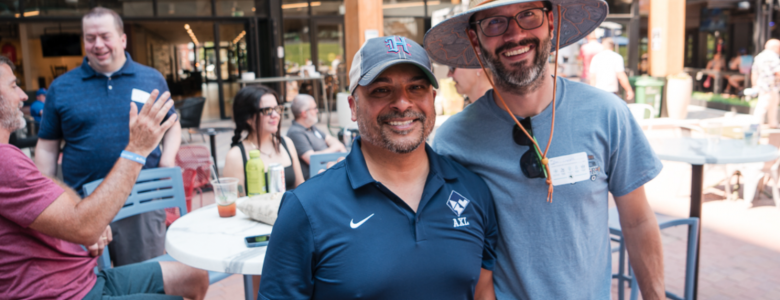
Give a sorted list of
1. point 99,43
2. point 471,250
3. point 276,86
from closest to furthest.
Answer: point 471,250, point 99,43, point 276,86

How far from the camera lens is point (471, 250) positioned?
1417 millimetres

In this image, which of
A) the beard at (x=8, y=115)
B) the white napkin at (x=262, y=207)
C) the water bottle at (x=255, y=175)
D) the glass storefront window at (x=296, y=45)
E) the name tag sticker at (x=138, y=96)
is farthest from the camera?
the glass storefront window at (x=296, y=45)

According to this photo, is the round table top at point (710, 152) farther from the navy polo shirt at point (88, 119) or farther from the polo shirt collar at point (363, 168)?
the navy polo shirt at point (88, 119)

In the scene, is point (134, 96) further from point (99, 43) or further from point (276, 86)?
point (276, 86)

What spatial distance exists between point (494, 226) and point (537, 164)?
21cm

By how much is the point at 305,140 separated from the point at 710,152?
325 cm

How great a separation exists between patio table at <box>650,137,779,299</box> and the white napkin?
2588 mm

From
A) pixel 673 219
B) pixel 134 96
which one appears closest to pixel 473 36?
pixel 673 219

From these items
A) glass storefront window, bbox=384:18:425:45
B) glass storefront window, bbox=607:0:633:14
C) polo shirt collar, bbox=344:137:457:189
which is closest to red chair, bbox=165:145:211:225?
polo shirt collar, bbox=344:137:457:189

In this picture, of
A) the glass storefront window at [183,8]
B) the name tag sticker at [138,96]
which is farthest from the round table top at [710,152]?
the glass storefront window at [183,8]

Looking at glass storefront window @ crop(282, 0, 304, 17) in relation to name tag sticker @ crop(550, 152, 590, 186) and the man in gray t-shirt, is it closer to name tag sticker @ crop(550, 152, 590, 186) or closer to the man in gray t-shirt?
the man in gray t-shirt

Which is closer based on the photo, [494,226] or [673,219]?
[494,226]

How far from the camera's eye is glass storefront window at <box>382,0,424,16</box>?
15648 mm

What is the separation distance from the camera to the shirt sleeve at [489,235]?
59.3 inches
